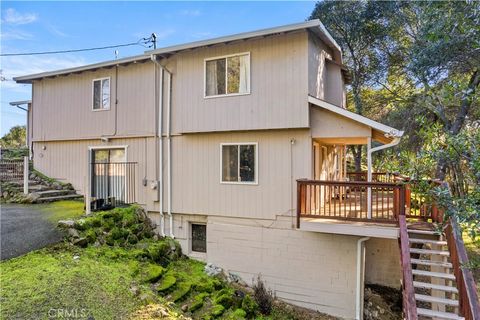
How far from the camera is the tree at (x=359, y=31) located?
1412 centimetres

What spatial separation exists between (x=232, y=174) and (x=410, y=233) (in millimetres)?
4660

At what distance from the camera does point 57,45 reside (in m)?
13.8

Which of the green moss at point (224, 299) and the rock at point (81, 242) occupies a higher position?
the rock at point (81, 242)

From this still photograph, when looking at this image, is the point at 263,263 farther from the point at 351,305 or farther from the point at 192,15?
the point at 192,15

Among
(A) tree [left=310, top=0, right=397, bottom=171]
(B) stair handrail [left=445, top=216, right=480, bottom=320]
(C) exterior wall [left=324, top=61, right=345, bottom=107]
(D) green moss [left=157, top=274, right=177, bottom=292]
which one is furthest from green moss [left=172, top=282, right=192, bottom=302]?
(A) tree [left=310, top=0, right=397, bottom=171]

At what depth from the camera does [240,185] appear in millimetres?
8406

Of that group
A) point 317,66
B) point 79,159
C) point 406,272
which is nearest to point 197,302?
point 406,272

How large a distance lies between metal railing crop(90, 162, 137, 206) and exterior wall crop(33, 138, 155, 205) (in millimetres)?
218

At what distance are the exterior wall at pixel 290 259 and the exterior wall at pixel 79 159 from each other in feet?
8.78

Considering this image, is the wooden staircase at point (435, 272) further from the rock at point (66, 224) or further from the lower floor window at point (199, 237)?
Result: the rock at point (66, 224)

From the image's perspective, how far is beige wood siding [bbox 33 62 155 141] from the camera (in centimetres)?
1000

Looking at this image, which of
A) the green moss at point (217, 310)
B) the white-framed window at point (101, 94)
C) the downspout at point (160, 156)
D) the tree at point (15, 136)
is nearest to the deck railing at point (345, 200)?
the green moss at point (217, 310)

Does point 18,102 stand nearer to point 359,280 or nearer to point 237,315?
point 237,315

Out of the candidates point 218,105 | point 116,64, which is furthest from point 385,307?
point 116,64
